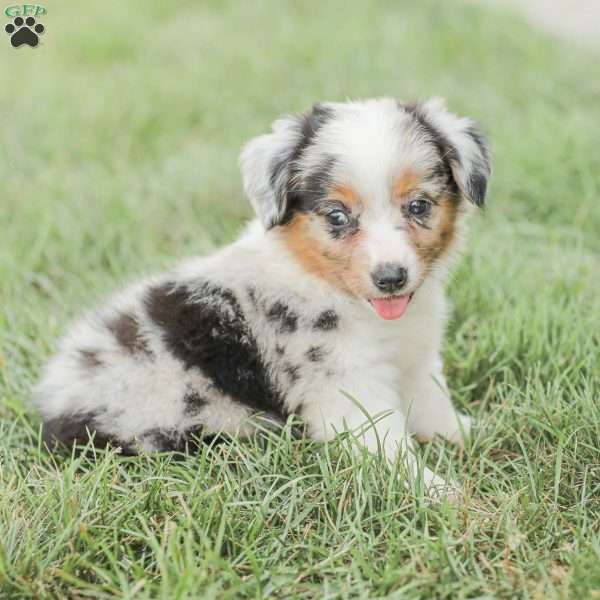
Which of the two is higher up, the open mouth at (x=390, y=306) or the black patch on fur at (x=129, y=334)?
the open mouth at (x=390, y=306)

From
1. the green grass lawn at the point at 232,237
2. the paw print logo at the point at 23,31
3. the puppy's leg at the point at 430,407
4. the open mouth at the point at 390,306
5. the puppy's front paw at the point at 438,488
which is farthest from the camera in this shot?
the paw print logo at the point at 23,31

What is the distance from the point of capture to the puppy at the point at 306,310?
3170 mm

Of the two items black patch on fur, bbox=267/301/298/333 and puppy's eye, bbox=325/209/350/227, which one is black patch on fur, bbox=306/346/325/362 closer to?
black patch on fur, bbox=267/301/298/333

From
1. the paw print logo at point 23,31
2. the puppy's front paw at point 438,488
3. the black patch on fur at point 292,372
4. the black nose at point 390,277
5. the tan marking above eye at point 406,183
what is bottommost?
the puppy's front paw at point 438,488

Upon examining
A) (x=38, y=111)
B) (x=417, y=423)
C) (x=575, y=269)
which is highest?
(x=38, y=111)

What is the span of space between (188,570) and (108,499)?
570 mm

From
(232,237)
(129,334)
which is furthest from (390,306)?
(232,237)

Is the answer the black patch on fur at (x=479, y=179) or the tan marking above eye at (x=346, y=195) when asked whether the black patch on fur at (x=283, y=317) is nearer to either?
the tan marking above eye at (x=346, y=195)

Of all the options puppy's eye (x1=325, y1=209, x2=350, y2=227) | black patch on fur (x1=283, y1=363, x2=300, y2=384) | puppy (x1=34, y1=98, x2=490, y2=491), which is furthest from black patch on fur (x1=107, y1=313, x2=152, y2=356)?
puppy's eye (x1=325, y1=209, x2=350, y2=227)

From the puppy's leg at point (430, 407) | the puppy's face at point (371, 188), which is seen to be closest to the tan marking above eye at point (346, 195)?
the puppy's face at point (371, 188)

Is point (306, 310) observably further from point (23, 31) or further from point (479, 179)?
point (23, 31)

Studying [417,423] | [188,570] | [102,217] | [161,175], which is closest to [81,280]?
[102,217]

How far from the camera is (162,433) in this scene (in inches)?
129

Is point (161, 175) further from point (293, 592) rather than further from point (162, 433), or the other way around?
point (293, 592)
